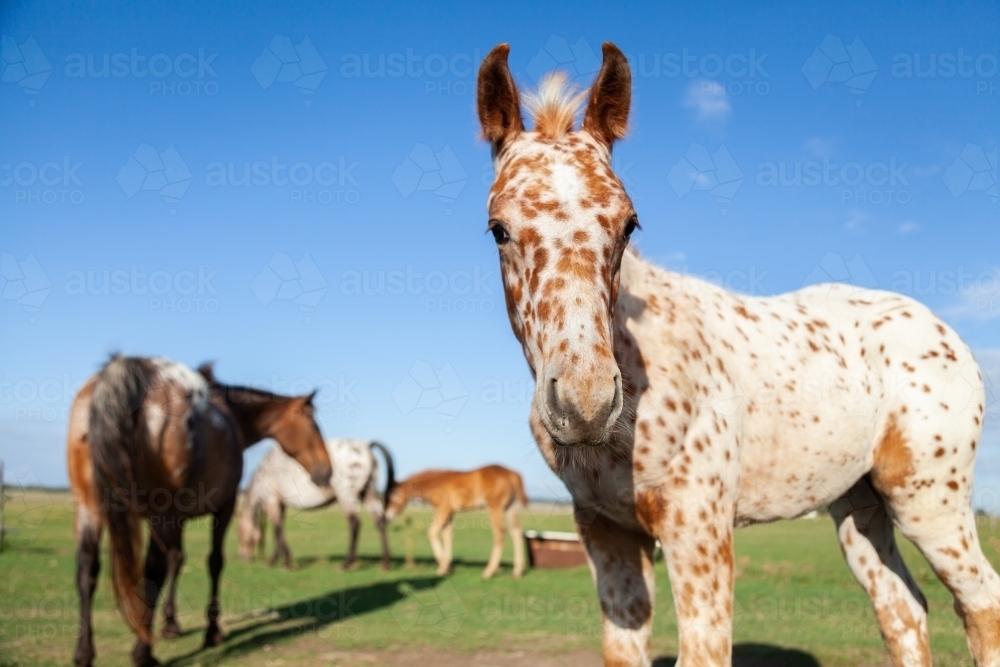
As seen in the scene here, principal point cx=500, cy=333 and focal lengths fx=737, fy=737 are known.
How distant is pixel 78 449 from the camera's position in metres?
6.27

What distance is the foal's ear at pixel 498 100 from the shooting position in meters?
2.90

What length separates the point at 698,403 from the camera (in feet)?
9.59

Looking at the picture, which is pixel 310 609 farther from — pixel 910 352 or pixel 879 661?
pixel 910 352

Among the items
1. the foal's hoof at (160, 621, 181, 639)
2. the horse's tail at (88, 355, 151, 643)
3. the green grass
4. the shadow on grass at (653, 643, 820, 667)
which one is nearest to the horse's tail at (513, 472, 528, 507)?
the green grass

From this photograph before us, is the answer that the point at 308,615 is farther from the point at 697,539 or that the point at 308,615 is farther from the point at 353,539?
the point at 697,539

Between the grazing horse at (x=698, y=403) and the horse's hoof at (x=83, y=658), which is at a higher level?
the grazing horse at (x=698, y=403)

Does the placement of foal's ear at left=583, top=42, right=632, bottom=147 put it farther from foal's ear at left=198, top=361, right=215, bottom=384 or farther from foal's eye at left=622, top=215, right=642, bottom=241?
foal's ear at left=198, top=361, right=215, bottom=384

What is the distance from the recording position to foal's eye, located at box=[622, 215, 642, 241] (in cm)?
251

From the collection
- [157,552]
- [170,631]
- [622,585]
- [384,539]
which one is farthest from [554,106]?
[384,539]

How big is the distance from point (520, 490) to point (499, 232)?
13.2 meters

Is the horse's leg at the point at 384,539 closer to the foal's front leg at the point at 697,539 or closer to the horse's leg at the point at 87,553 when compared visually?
the horse's leg at the point at 87,553

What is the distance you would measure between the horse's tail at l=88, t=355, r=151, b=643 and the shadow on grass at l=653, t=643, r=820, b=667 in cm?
390

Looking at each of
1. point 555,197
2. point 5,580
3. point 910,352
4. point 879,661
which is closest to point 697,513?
point 555,197

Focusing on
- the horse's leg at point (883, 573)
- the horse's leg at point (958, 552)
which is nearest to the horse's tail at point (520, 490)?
the horse's leg at point (883, 573)
